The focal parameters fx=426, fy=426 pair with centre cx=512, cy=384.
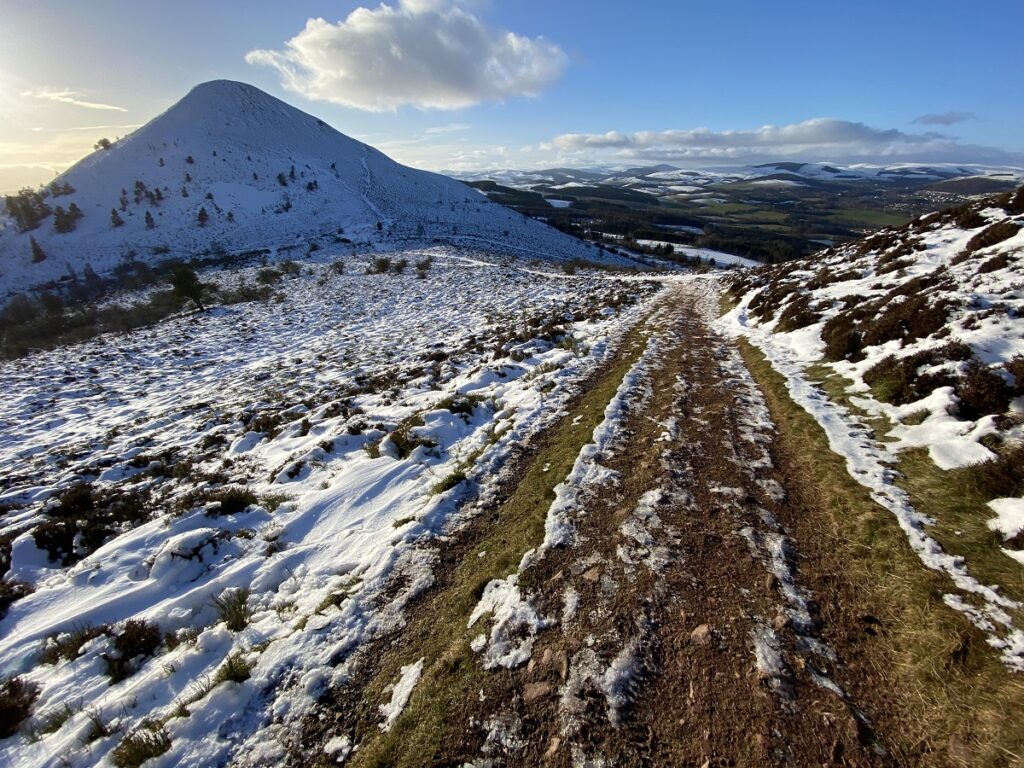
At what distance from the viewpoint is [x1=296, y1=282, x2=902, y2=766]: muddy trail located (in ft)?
11.0

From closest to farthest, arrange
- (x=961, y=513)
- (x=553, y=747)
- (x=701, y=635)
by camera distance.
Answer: (x=553, y=747) → (x=701, y=635) → (x=961, y=513)

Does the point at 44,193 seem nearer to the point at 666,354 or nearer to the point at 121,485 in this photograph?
the point at 121,485

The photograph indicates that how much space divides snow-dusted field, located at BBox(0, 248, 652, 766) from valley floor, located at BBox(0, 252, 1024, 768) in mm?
42

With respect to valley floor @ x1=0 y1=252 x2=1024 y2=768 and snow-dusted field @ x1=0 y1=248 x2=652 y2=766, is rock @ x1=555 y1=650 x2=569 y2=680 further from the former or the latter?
snow-dusted field @ x1=0 y1=248 x2=652 y2=766

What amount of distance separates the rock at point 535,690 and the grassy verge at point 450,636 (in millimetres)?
460

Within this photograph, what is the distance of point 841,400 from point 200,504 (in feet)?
41.6

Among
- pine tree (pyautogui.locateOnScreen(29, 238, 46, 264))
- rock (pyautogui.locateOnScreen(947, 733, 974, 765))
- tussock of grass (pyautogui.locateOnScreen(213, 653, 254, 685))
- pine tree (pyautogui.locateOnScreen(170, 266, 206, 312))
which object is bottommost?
tussock of grass (pyautogui.locateOnScreen(213, 653, 254, 685))

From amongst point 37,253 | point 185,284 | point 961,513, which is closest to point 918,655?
point 961,513

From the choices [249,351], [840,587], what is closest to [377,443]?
[840,587]

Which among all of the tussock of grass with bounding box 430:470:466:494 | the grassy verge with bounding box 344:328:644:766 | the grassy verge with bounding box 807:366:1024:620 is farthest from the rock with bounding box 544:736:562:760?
the grassy verge with bounding box 807:366:1024:620

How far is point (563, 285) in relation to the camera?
108ft

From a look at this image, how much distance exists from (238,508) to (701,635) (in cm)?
719

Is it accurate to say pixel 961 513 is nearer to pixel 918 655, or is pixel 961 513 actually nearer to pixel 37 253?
pixel 918 655

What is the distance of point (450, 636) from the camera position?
4469 millimetres
